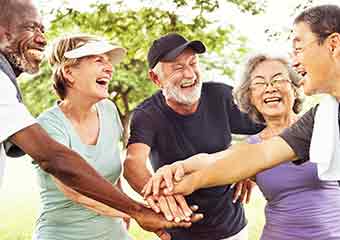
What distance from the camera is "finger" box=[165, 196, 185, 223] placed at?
2.51m

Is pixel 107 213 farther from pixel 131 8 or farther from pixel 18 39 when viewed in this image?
pixel 131 8

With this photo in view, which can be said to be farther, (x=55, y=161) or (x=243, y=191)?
(x=243, y=191)

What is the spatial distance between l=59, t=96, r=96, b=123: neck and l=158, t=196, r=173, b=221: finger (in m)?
0.52

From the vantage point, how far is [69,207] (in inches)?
102

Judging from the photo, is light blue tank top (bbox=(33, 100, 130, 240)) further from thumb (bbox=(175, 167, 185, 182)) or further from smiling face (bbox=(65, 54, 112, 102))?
thumb (bbox=(175, 167, 185, 182))

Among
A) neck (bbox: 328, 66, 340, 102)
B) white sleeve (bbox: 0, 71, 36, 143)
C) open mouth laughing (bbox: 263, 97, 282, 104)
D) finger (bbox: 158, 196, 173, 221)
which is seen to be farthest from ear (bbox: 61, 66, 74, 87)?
neck (bbox: 328, 66, 340, 102)

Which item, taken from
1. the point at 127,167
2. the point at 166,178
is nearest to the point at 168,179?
the point at 166,178

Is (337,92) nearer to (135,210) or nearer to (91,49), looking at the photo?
(135,210)

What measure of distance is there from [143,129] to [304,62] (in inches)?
41.4

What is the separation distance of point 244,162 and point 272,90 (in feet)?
1.80

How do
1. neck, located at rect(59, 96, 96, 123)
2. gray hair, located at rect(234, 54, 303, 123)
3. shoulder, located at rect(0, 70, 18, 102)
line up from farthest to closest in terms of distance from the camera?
1. gray hair, located at rect(234, 54, 303, 123)
2. neck, located at rect(59, 96, 96, 123)
3. shoulder, located at rect(0, 70, 18, 102)

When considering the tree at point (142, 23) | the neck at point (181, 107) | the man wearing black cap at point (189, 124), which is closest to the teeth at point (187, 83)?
the man wearing black cap at point (189, 124)

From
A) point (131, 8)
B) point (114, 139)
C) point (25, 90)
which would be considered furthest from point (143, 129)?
point (25, 90)

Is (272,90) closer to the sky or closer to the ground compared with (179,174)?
closer to the sky
